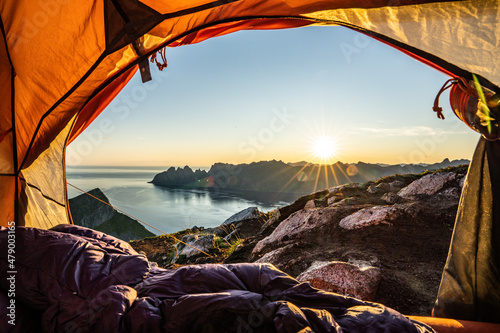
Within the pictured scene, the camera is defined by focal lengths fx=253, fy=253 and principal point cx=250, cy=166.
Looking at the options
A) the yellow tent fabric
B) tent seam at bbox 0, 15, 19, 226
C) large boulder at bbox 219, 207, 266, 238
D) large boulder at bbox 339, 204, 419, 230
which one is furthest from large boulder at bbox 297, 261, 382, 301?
large boulder at bbox 219, 207, 266, 238

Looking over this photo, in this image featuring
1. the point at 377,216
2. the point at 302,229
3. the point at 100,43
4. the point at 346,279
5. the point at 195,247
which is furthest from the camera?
the point at 195,247

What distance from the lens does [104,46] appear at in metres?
2.19

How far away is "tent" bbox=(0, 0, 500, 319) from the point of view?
65.7 inches

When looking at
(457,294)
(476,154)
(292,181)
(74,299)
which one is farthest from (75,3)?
(292,181)

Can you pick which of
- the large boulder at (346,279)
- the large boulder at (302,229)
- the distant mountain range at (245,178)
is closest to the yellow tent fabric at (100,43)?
the large boulder at (346,279)

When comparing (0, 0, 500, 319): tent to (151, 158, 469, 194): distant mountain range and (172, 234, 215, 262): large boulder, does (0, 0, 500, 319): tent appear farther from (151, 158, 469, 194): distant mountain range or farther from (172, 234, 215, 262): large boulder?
(151, 158, 469, 194): distant mountain range

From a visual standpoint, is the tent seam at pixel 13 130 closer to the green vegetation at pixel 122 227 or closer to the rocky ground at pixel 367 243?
the rocky ground at pixel 367 243

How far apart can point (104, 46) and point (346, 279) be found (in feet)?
9.90

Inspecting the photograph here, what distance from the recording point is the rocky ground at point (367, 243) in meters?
2.38

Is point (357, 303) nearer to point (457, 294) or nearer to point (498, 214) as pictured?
point (457, 294)

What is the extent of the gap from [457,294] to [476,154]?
1.03 m

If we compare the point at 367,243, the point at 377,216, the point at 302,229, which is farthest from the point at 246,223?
the point at 367,243

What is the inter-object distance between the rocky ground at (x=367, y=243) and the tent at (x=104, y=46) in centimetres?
90

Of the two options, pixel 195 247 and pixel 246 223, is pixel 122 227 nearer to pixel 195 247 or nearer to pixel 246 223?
pixel 246 223
